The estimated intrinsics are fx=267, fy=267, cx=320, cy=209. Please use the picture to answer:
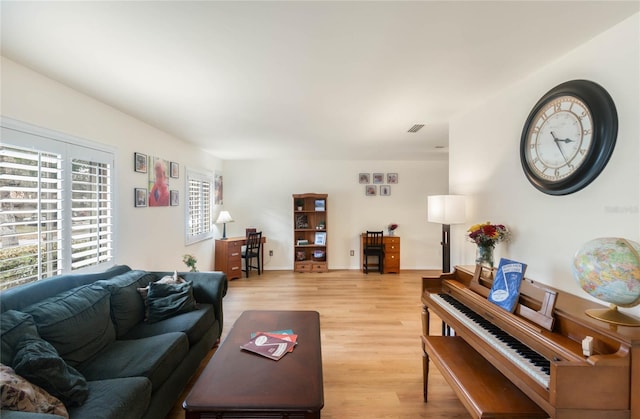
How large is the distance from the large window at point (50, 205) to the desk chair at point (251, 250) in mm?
2817

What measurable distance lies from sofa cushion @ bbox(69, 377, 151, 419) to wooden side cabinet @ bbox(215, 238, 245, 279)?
147 inches

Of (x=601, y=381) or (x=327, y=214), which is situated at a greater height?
(x=327, y=214)

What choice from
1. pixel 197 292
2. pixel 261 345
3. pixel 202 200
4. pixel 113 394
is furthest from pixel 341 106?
pixel 202 200

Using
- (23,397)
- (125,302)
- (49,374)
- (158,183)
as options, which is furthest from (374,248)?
(23,397)

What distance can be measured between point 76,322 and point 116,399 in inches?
27.0

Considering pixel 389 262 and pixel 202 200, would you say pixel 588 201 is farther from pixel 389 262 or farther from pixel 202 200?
pixel 202 200

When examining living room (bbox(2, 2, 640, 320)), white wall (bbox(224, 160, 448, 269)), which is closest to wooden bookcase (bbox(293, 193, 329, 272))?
white wall (bbox(224, 160, 448, 269))

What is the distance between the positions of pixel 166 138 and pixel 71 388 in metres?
3.16

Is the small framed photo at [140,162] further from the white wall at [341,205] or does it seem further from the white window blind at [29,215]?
the white wall at [341,205]

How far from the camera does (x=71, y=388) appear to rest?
132 centimetres

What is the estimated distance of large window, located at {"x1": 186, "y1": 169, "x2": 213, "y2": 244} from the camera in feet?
14.4

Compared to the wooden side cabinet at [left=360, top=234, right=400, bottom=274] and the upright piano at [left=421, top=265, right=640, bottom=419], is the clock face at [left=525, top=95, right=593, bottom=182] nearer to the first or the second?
the upright piano at [left=421, top=265, right=640, bottom=419]

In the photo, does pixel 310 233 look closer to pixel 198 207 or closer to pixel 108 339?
pixel 198 207

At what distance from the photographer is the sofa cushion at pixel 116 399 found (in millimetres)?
1268
